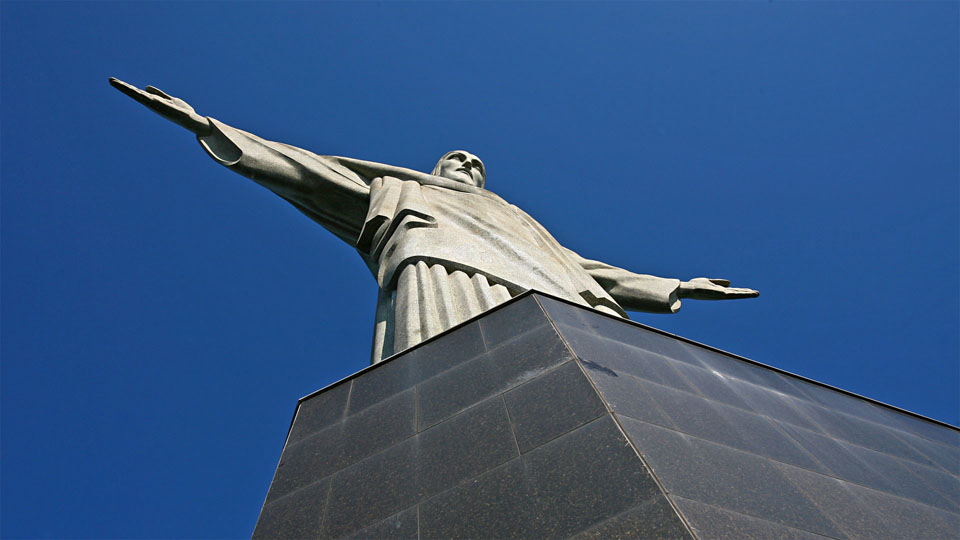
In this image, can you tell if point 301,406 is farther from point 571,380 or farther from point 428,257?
point 428,257

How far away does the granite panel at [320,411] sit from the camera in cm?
521

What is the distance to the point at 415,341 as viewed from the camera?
22.0 ft

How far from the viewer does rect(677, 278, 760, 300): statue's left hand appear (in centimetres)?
1081

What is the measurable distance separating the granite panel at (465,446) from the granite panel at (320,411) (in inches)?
33.8

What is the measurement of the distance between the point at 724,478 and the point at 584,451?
653mm

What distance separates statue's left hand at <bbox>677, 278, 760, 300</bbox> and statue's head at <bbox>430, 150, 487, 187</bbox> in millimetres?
3180

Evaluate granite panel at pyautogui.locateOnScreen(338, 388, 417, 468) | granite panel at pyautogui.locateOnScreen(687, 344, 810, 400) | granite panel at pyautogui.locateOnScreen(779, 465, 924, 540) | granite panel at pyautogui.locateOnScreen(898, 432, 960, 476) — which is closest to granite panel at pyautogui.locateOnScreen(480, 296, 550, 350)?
granite panel at pyautogui.locateOnScreen(338, 388, 417, 468)

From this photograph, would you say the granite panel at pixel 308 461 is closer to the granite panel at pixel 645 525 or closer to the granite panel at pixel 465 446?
the granite panel at pixel 465 446

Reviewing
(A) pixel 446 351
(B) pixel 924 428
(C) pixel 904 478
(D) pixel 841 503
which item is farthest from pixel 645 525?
(B) pixel 924 428

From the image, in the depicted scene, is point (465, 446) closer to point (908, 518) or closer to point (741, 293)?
point (908, 518)

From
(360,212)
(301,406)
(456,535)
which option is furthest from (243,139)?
(456,535)

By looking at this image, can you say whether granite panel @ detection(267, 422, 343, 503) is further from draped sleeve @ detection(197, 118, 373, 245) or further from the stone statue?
draped sleeve @ detection(197, 118, 373, 245)

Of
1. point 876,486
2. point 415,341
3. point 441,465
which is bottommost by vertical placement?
point 876,486

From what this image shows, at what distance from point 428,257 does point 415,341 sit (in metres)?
1.52
